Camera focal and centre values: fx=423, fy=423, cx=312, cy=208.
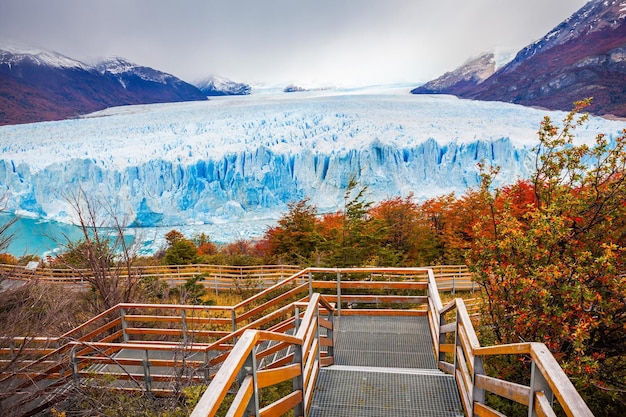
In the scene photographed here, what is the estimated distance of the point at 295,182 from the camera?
30.6 m

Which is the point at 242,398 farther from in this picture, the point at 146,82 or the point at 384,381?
the point at 146,82

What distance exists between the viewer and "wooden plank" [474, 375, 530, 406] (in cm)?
195

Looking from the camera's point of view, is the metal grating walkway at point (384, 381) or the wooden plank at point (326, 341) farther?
the wooden plank at point (326, 341)

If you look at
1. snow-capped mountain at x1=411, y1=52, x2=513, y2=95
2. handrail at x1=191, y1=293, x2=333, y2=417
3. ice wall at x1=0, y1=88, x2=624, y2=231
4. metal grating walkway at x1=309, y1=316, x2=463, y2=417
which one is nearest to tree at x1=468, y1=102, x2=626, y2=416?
metal grating walkway at x1=309, y1=316, x2=463, y2=417

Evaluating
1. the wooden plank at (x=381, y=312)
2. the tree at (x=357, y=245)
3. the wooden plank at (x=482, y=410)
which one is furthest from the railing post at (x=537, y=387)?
the tree at (x=357, y=245)

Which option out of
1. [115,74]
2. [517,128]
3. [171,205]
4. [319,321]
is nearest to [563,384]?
[319,321]

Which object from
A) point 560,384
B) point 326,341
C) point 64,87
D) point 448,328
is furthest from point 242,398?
point 64,87

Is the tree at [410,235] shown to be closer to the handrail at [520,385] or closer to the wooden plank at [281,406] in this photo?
the handrail at [520,385]

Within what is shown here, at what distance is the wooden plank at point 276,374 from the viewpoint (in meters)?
2.12

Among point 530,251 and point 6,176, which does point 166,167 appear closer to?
point 6,176

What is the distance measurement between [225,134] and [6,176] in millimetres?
15538

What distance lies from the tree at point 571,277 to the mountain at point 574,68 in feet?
132

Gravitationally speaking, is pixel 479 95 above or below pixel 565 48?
below

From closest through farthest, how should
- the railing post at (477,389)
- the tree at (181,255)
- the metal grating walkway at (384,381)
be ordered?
the railing post at (477,389), the metal grating walkway at (384,381), the tree at (181,255)
